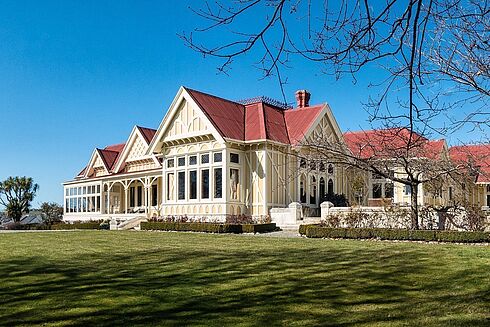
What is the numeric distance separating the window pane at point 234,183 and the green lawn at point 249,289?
59.5 feet

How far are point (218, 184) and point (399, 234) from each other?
46.6 feet

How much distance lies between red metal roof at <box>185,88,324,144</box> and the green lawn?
19.0 m

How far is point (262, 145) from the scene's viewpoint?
101ft

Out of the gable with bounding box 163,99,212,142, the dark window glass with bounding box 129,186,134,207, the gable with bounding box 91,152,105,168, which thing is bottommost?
the dark window glass with bounding box 129,186,134,207

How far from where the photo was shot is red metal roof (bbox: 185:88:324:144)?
31.4m

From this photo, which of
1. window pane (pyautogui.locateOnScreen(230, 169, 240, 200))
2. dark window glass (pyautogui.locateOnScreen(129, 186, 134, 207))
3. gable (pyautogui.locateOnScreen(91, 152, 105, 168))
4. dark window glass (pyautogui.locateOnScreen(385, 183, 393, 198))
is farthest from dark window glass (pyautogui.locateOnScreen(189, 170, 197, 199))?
dark window glass (pyautogui.locateOnScreen(385, 183, 393, 198))

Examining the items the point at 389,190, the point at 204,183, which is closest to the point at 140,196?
the point at 204,183

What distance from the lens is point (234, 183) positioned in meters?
31.5

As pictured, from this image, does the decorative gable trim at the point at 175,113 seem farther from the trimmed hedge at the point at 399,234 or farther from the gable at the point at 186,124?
the trimmed hedge at the point at 399,234

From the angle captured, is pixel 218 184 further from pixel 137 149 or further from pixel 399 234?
pixel 399 234

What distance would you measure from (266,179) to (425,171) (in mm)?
11674

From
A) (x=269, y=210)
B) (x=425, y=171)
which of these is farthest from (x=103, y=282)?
(x=269, y=210)

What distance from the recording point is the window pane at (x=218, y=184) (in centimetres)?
3077

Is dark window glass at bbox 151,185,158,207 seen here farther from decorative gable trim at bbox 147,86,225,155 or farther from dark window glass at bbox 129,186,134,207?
decorative gable trim at bbox 147,86,225,155
